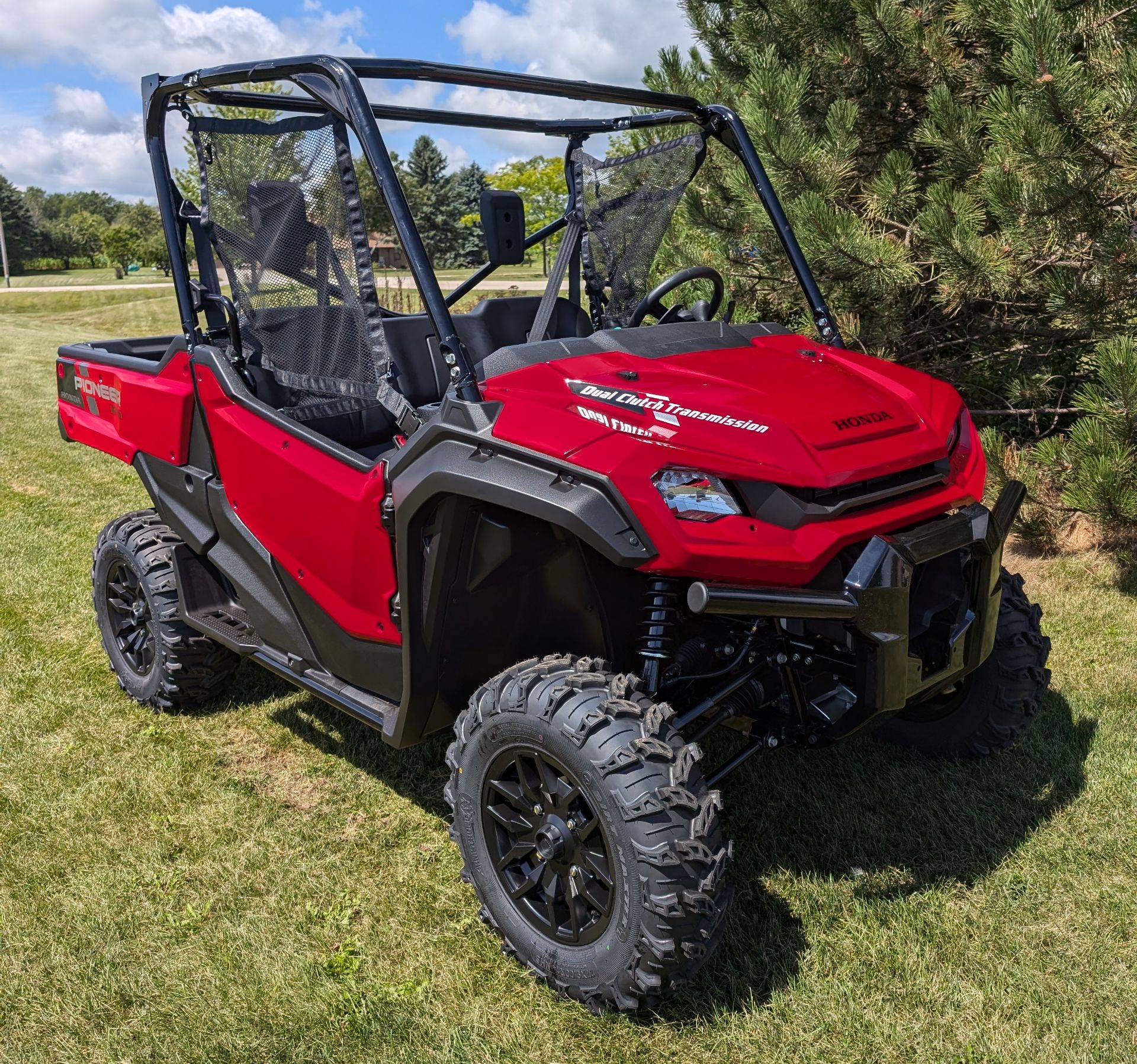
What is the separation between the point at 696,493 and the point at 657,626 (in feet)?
1.04

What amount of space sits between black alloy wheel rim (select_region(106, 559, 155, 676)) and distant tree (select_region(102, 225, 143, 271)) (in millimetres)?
65847

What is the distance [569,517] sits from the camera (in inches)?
85.1

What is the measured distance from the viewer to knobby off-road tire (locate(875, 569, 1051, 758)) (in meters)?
3.10

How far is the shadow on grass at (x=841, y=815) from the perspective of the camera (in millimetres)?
2578

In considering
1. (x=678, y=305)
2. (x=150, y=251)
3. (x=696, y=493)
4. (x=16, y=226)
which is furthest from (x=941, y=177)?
(x=16, y=226)

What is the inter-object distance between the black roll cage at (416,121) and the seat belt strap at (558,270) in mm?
59

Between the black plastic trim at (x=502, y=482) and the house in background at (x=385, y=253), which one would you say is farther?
the house in background at (x=385, y=253)

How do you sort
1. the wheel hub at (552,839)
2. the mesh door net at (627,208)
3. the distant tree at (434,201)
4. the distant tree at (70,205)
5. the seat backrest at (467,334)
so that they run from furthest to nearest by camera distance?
1. the distant tree at (70,205)
2. the distant tree at (434,201)
3. the seat backrest at (467,334)
4. the mesh door net at (627,208)
5. the wheel hub at (552,839)

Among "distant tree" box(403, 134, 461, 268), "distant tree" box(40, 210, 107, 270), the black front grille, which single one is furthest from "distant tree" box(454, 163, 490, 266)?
the black front grille

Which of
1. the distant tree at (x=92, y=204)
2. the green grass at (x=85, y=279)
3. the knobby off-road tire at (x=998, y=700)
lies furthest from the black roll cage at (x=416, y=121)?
the distant tree at (x=92, y=204)

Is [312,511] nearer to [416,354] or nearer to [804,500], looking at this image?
[416,354]

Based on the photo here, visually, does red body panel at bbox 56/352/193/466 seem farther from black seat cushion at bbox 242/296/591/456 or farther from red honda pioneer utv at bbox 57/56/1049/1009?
black seat cushion at bbox 242/296/591/456

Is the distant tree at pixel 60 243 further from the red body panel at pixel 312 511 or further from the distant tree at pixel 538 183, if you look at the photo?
the red body panel at pixel 312 511

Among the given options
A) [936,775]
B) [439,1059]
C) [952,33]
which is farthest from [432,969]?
[952,33]
